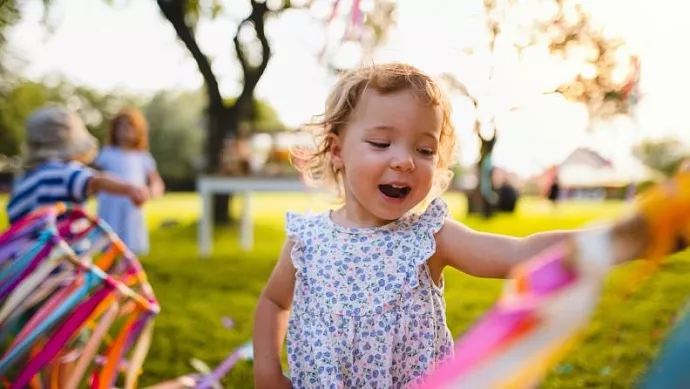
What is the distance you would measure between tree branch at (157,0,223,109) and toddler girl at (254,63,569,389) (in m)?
5.02

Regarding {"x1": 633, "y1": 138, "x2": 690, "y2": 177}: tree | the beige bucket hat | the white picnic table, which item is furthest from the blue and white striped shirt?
the white picnic table

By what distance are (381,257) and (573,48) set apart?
1.10 meters

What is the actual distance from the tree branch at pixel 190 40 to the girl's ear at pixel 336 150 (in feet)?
16.1

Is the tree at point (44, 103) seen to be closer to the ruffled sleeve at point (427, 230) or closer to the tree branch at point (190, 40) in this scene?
the tree branch at point (190, 40)

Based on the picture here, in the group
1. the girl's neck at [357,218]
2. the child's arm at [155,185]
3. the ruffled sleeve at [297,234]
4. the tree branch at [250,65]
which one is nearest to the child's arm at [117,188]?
the ruffled sleeve at [297,234]

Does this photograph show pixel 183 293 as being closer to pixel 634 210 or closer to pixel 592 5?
pixel 592 5

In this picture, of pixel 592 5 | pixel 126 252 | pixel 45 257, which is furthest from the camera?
pixel 592 5

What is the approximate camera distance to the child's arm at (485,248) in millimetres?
1055

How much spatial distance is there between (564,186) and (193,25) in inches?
258

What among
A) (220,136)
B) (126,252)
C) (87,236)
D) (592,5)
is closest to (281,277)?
(126,252)

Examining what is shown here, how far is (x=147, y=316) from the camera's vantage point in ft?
5.89

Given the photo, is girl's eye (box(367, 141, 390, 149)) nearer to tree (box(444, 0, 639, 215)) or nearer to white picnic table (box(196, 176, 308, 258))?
tree (box(444, 0, 639, 215))

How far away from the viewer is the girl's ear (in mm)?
1395

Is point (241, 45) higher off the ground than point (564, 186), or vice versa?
point (241, 45)
